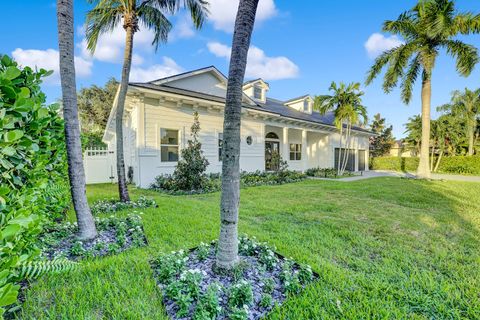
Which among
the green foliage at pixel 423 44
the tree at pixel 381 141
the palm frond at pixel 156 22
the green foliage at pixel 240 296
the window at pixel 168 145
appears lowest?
the green foliage at pixel 240 296

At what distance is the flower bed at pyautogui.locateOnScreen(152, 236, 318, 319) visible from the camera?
176cm

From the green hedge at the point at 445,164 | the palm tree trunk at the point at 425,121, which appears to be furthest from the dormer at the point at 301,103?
the green hedge at the point at 445,164

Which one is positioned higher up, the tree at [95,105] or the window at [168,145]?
the tree at [95,105]

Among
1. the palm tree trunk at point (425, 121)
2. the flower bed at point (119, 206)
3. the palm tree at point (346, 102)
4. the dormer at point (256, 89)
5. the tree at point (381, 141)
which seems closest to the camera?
the flower bed at point (119, 206)

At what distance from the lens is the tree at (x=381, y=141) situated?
3550 cm

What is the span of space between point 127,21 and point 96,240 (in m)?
5.92

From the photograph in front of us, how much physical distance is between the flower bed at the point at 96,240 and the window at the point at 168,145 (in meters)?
6.47

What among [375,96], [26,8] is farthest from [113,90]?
Answer: [375,96]

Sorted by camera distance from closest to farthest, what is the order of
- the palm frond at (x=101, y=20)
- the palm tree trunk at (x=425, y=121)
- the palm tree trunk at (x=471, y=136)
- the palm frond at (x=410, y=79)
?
the palm frond at (x=101, y=20), the palm tree trunk at (x=425, y=121), the palm frond at (x=410, y=79), the palm tree trunk at (x=471, y=136)

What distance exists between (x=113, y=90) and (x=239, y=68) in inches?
1152

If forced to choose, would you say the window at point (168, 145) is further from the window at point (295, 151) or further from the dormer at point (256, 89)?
the window at point (295, 151)

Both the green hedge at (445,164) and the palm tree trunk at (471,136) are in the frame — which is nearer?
the green hedge at (445,164)

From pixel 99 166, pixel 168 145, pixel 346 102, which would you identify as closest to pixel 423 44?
pixel 346 102

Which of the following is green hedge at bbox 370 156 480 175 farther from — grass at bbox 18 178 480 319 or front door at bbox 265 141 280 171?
grass at bbox 18 178 480 319
